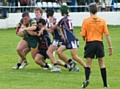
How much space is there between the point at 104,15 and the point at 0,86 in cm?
2485

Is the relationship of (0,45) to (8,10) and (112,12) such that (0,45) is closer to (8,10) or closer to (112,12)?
(8,10)

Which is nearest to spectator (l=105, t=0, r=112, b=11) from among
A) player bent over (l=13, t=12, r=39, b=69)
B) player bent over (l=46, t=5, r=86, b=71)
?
player bent over (l=13, t=12, r=39, b=69)

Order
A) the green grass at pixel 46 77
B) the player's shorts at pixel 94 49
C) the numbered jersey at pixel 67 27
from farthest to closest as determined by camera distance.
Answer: the numbered jersey at pixel 67 27 < the green grass at pixel 46 77 < the player's shorts at pixel 94 49

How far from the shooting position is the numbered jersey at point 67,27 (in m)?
15.2

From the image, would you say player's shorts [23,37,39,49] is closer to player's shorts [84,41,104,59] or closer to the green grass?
the green grass

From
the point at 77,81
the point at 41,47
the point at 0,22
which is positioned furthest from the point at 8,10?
the point at 77,81

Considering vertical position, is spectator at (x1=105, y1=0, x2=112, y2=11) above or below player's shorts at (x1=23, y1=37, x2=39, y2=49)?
below

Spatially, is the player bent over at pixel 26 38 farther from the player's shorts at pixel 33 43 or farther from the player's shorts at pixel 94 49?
the player's shorts at pixel 94 49

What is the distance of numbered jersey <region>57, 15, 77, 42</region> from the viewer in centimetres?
1523

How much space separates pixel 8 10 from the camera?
36.0 m

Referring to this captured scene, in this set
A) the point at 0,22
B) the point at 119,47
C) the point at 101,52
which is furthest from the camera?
the point at 0,22

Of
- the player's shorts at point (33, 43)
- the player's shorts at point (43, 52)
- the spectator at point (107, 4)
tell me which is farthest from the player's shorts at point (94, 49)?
the spectator at point (107, 4)

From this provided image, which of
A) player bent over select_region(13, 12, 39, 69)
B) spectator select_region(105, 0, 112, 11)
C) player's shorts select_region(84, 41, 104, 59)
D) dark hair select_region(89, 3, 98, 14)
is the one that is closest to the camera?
dark hair select_region(89, 3, 98, 14)

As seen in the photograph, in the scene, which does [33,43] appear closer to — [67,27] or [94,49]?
[67,27]
